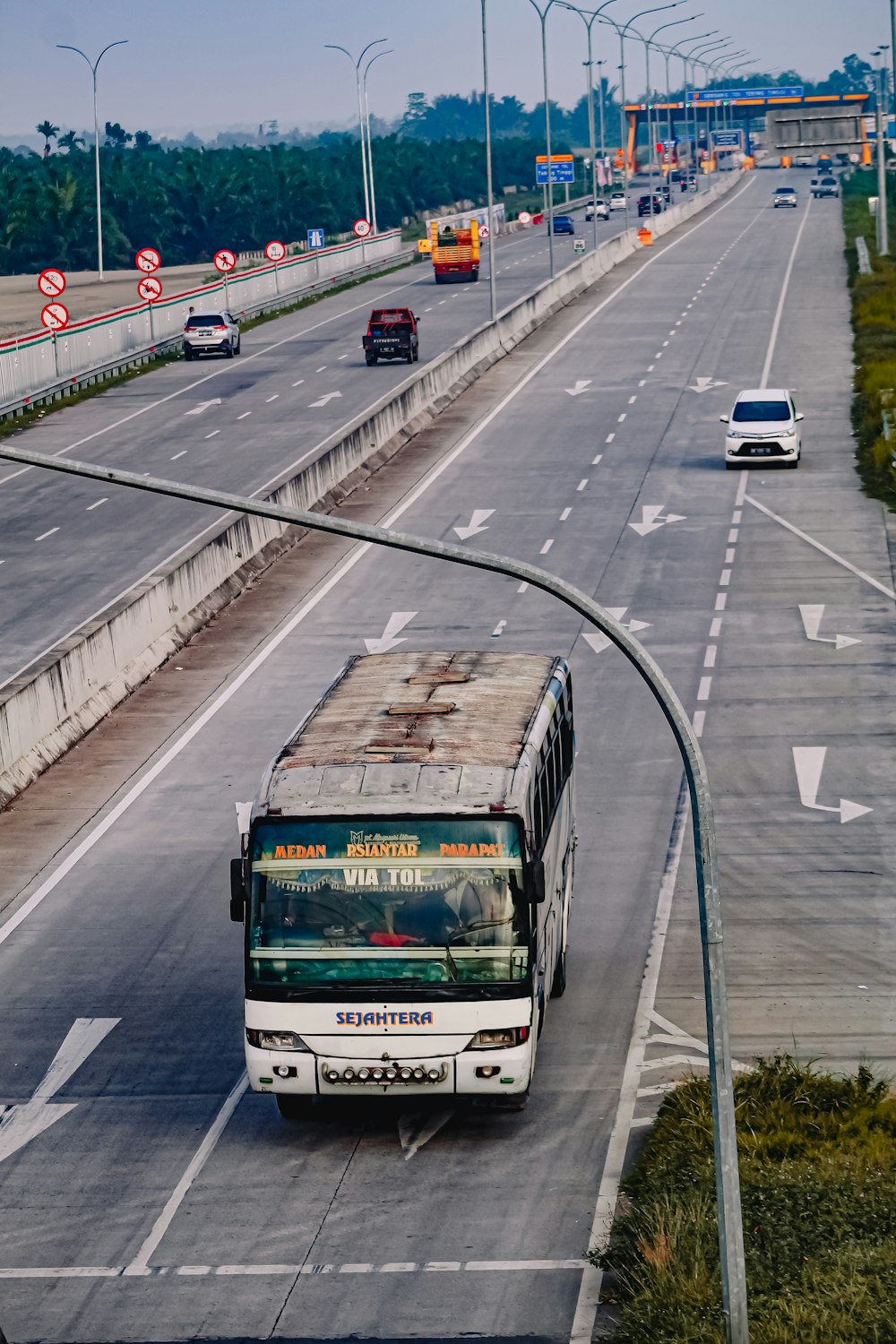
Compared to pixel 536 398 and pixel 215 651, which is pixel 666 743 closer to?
pixel 215 651

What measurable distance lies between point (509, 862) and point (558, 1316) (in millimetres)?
3747

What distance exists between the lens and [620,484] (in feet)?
158

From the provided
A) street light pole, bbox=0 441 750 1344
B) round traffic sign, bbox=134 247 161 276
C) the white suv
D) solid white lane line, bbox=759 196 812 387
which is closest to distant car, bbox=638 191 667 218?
solid white lane line, bbox=759 196 812 387

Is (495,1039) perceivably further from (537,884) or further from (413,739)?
(413,739)

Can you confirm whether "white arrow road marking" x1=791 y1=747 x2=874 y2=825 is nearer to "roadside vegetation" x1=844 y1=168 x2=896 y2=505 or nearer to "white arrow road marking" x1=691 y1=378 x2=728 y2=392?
"roadside vegetation" x1=844 y1=168 x2=896 y2=505

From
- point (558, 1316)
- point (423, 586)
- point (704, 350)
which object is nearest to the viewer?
point (558, 1316)

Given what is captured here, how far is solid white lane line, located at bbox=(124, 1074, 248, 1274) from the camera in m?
14.2

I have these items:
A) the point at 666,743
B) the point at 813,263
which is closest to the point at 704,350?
the point at 813,263

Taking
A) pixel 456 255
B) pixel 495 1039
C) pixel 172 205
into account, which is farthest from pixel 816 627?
pixel 172 205

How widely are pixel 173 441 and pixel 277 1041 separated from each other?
4391 centimetres

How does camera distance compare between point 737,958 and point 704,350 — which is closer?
point 737,958

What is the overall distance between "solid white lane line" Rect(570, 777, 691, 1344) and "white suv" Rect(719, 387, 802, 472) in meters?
26.7

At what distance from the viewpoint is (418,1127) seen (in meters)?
16.4

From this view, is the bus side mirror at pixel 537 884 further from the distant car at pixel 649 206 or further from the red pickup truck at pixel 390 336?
the distant car at pixel 649 206
